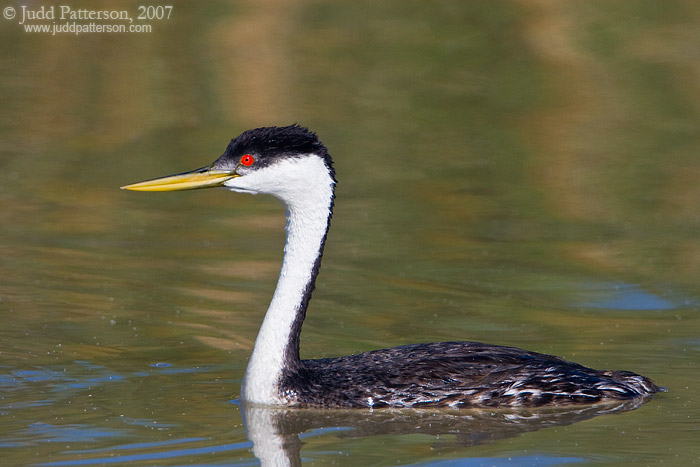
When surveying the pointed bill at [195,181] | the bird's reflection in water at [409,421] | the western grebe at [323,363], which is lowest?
the bird's reflection in water at [409,421]

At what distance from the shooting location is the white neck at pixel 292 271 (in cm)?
984

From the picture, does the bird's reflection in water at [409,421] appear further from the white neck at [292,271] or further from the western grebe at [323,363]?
the white neck at [292,271]

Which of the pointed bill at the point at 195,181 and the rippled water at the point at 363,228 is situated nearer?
the rippled water at the point at 363,228

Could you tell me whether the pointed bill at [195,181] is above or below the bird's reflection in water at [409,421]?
above

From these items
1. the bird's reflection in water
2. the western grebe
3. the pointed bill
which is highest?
the pointed bill

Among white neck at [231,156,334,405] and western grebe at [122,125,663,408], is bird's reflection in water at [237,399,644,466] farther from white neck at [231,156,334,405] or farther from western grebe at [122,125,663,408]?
white neck at [231,156,334,405]

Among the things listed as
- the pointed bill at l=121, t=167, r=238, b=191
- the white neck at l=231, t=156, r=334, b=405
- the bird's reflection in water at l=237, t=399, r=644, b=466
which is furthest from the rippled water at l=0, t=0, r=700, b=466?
the pointed bill at l=121, t=167, r=238, b=191

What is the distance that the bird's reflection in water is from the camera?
9.25 meters

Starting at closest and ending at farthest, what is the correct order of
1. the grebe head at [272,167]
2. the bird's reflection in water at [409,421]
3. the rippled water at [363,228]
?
the bird's reflection in water at [409,421] < the rippled water at [363,228] < the grebe head at [272,167]

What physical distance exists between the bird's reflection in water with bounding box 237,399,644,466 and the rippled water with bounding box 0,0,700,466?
28mm

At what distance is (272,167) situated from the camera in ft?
32.9

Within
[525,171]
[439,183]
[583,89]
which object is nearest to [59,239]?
[439,183]

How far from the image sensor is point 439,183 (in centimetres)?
1856

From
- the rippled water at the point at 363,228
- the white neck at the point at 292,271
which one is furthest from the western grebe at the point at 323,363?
the rippled water at the point at 363,228
